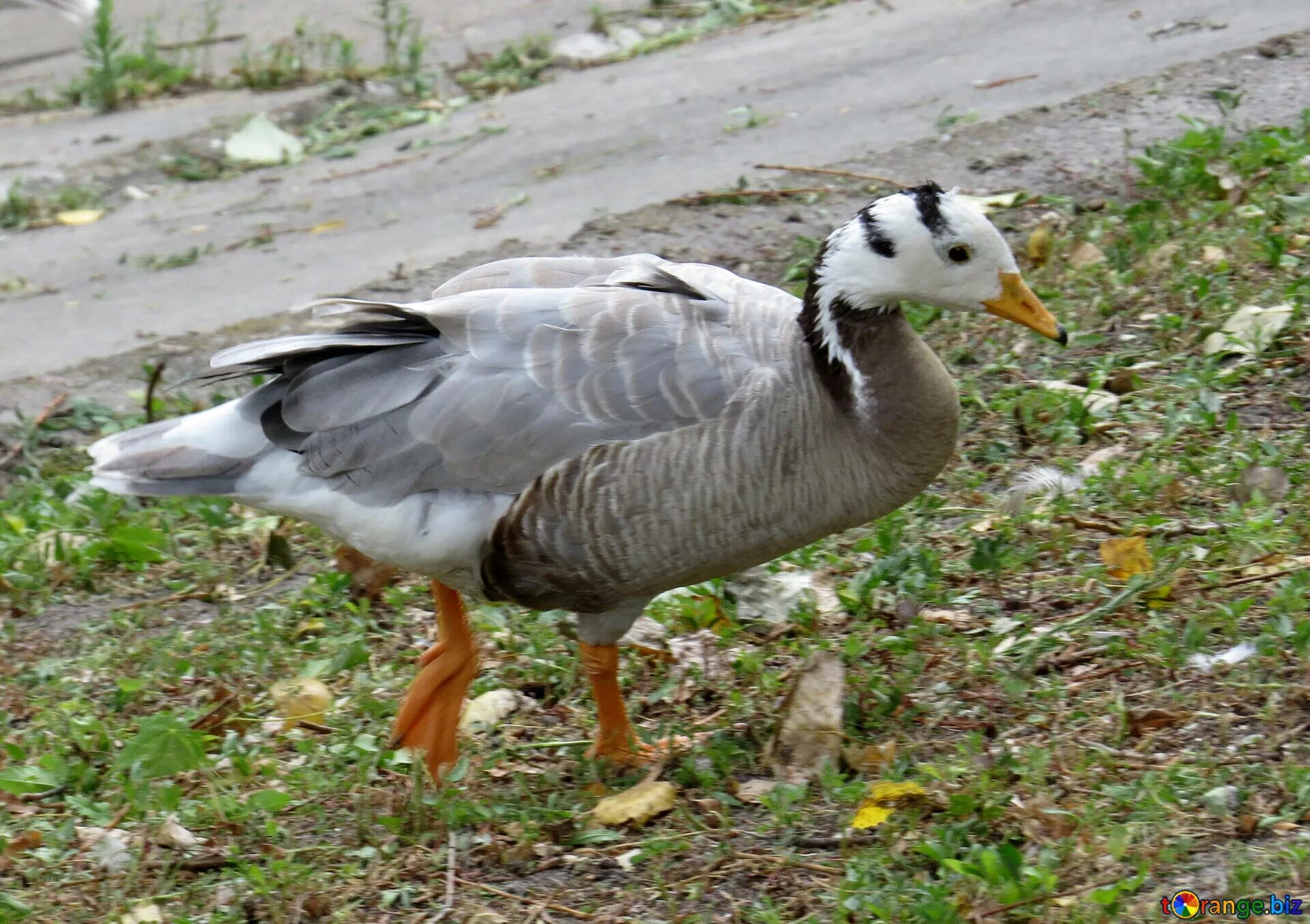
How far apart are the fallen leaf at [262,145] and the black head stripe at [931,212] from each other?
5834 millimetres

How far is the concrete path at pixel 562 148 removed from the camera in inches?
282

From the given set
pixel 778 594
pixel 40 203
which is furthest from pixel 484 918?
pixel 40 203

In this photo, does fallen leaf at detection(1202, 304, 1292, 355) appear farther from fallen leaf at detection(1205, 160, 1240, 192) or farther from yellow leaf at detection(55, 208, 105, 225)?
yellow leaf at detection(55, 208, 105, 225)

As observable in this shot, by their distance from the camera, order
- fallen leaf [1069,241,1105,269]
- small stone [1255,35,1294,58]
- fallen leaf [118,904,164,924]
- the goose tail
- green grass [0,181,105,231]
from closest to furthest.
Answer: fallen leaf [118,904,164,924] < the goose tail < fallen leaf [1069,241,1105,269] < small stone [1255,35,1294,58] < green grass [0,181,105,231]

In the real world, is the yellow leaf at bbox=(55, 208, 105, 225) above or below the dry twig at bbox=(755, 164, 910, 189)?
below

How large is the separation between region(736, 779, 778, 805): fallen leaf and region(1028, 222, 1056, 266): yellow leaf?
2.94m

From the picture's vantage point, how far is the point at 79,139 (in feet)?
29.8

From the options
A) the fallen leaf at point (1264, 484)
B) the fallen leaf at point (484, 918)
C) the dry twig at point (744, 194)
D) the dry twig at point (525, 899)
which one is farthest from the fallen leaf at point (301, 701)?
the dry twig at point (744, 194)

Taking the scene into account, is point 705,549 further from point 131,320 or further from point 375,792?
point 131,320

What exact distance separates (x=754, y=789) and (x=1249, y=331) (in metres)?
2.44

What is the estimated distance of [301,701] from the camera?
4211 millimetres

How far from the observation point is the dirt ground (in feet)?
21.1

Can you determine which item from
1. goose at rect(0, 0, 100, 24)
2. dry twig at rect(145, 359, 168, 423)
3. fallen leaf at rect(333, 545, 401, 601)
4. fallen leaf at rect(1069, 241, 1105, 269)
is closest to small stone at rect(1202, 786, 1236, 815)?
fallen leaf at rect(333, 545, 401, 601)

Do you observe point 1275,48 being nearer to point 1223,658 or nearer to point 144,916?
point 1223,658
